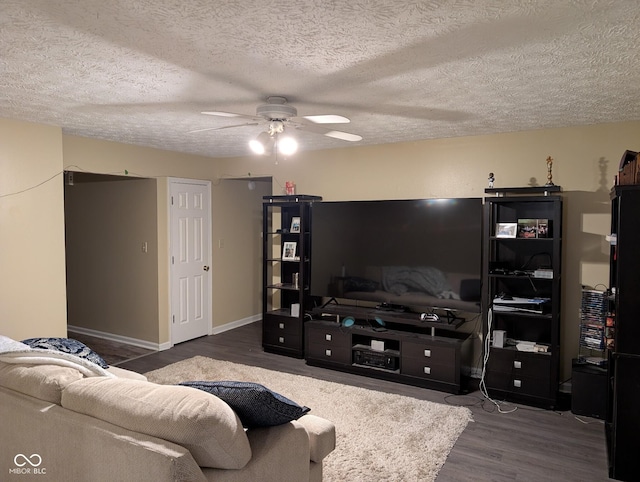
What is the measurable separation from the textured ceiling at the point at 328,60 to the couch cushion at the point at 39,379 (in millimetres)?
1533

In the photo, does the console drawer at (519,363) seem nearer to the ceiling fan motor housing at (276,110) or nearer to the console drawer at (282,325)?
the console drawer at (282,325)

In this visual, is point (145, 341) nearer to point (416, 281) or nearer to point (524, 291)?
point (416, 281)

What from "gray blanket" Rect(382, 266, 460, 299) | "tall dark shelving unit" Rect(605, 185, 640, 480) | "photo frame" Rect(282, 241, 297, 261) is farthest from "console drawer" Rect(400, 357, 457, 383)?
"photo frame" Rect(282, 241, 297, 261)

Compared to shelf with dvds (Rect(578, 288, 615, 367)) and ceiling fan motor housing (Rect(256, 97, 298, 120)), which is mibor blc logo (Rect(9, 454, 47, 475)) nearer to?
ceiling fan motor housing (Rect(256, 97, 298, 120))

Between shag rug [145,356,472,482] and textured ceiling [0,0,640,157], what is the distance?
243 centimetres

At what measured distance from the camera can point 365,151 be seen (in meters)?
5.27

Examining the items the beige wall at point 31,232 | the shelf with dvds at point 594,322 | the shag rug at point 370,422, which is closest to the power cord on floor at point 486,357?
the shag rug at point 370,422

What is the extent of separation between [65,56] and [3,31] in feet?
1.13

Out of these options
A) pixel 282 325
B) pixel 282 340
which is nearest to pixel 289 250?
pixel 282 325

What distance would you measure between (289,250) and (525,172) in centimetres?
273

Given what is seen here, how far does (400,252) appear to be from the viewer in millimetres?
4711

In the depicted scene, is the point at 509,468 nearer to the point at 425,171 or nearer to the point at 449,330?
the point at 449,330

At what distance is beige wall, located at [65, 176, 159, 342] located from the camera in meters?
5.76

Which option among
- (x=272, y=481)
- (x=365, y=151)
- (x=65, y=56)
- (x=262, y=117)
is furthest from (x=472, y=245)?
(x=65, y=56)
